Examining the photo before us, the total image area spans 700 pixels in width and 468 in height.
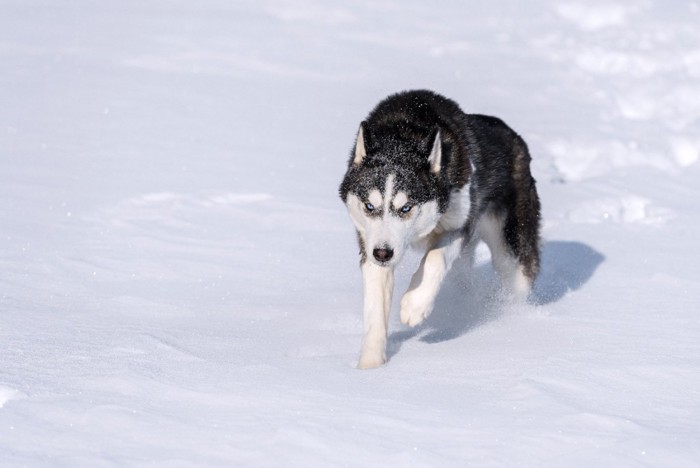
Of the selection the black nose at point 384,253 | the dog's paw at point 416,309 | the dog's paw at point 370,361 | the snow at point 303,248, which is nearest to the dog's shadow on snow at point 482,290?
the snow at point 303,248

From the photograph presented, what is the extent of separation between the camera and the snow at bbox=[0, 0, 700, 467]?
12.2ft

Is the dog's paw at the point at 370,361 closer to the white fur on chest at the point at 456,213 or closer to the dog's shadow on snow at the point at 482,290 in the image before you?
the dog's shadow on snow at the point at 482,290

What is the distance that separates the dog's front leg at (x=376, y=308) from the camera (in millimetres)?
4984

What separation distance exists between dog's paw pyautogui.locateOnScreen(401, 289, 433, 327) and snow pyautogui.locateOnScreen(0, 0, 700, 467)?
0.53ft

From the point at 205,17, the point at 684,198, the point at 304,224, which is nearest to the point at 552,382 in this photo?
the point at 304,224

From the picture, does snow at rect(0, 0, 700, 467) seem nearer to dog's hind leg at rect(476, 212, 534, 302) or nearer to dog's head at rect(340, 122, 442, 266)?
dog's hind leg at rect(476, 212, 534, 302)

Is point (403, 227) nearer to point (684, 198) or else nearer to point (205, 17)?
point (684, 198)

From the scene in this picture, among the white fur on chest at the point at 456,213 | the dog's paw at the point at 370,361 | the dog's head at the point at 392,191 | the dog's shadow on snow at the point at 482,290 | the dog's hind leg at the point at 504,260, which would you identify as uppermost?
the dog's head at the point at 392,191

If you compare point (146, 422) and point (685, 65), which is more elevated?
point (146, 422)

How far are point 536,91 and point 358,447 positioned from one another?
34.8 feet

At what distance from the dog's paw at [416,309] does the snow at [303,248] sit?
16cm

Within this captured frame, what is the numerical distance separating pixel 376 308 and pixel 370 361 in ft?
1.27

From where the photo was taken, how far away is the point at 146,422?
3.64m

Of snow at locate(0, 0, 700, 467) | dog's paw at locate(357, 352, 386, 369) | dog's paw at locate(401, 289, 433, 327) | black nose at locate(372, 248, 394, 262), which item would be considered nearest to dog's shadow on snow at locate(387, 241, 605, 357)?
snow at locate(0, 0, 700, 467)
